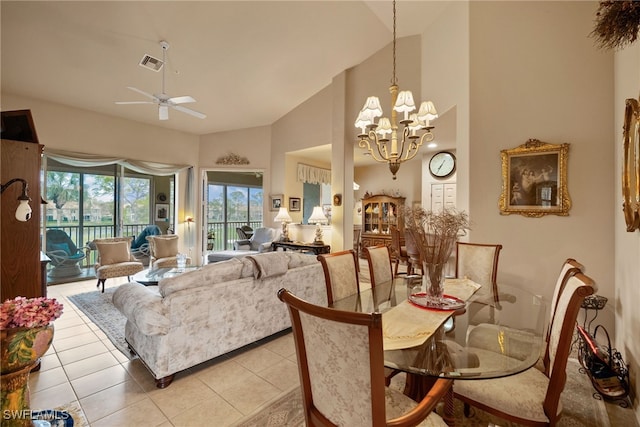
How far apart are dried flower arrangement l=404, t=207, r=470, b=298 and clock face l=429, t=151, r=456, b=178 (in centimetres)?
467

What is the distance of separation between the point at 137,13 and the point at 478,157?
14.5 feet

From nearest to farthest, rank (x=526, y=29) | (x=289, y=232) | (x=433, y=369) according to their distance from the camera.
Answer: (x=433, y=369) → (x=526, y=29) → (x=289, y=232)

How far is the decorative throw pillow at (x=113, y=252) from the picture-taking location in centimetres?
454

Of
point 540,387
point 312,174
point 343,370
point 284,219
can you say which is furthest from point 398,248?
point 343,370

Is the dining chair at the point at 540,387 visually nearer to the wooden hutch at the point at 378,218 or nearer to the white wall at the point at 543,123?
the white wall at the point at 543,123

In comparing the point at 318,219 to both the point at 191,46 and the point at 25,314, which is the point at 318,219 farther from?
the point at 25,314

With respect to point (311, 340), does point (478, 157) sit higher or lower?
higher

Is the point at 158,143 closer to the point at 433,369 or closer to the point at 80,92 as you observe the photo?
the point at 80,92

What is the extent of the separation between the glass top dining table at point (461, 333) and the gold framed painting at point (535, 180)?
1213mm

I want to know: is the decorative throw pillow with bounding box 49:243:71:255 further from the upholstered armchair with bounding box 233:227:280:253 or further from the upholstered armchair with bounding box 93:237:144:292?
the upholstered armchair with bounding box 233:227:280:253

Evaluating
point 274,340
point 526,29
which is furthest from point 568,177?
point 274,340

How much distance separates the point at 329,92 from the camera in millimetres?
5918

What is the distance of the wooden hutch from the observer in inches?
279

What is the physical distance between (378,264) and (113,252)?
4.48 metres
